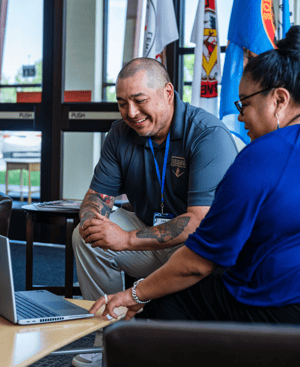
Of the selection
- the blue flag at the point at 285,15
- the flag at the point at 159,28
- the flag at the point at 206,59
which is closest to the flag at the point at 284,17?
the blue flag at the point at 285,15

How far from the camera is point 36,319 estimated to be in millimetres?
1142

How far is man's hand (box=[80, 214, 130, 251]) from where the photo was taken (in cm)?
174

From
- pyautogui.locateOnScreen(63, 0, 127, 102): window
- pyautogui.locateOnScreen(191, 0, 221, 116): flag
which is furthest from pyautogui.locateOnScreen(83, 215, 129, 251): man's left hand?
pyautogui.locateOnScreen(63, 0, 127, 102): window

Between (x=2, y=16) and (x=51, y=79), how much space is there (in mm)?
1013

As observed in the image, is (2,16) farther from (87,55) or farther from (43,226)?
(43,226)

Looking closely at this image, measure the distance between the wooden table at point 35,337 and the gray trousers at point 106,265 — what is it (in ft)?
2.41

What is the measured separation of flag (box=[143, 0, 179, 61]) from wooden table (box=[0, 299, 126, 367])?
2277 millimetres

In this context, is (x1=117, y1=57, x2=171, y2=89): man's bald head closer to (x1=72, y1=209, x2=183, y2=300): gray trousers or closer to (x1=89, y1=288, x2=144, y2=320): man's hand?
(x1=72, y1=209, x2=183, y2=300): gray trousers

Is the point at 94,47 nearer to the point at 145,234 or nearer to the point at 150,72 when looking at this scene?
the point at 150,72

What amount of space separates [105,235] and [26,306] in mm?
528

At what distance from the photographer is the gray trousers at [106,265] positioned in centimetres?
198

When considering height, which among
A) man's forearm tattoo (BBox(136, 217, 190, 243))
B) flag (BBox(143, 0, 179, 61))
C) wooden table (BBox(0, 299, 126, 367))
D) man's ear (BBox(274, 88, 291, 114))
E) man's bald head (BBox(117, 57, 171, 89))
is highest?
flag (BBox(143, 0, 179, 61))

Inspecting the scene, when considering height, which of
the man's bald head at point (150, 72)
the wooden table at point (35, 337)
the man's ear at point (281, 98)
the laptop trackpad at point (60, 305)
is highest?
the man's bald head at point (150, 72)

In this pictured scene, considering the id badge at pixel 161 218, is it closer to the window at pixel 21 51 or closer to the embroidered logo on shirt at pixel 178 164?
the embroidered logo on shirt at pixel 178 164
